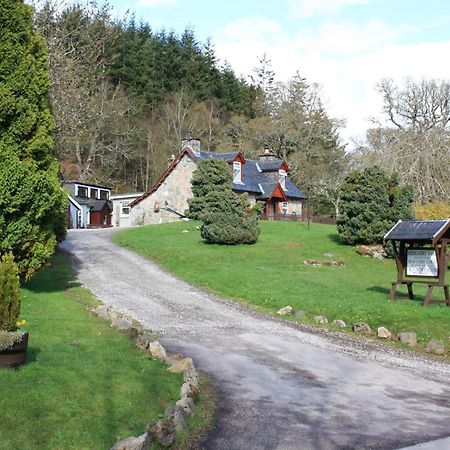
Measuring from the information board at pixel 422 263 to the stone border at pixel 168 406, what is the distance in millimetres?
8411

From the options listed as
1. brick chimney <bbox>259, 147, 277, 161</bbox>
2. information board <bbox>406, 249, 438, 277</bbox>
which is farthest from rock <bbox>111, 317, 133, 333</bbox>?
brick chimney <bbox>259, 147, 277, 161</bbox>

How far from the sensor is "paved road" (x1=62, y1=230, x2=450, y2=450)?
25.2 feet

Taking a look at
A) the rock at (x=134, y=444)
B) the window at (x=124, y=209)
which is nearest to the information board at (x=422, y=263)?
the rock at (x=134, y=444)

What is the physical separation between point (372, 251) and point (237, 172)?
2059 cm

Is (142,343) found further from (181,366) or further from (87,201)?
(87,201)

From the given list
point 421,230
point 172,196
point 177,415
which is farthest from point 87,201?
point 177,415

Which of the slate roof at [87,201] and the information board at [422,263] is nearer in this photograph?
the information board at [422,263]

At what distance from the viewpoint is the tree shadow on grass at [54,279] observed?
18.7 metres

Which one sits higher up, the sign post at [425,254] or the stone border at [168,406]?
the sign post at [425,254]

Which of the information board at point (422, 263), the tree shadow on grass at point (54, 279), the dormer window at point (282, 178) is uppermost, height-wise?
the dormer window at point (282, 178)

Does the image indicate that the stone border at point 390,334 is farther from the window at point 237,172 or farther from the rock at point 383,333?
the window at point 237,172

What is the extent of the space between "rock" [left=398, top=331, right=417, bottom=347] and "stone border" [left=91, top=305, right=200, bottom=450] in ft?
19.6

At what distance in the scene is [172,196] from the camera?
162 feet

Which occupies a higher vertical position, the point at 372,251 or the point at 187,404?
the point at 372,251
